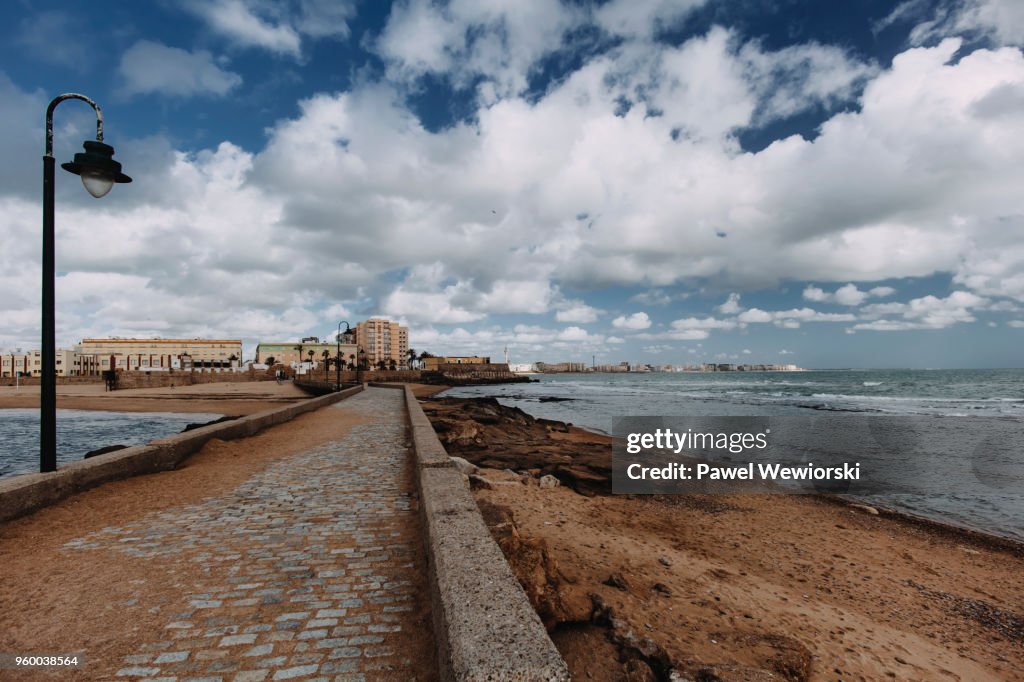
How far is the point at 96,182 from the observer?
5598 mm

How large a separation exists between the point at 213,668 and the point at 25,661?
970mm

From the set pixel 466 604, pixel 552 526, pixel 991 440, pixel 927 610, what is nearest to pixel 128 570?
pixel 466 604

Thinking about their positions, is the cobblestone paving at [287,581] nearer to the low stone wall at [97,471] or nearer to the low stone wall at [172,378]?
the low stone wall at [97,471]

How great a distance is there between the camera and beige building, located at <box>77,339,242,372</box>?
118 m

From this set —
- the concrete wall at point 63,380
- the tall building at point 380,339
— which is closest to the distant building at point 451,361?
the tall building at point 380,339

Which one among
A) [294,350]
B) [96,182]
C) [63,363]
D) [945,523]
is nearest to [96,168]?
[96,182]

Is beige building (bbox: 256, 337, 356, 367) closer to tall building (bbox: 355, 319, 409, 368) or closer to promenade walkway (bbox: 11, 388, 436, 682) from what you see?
tall building (bbox: 355, 319, 409, 368)

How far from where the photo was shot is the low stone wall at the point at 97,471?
15.3ft

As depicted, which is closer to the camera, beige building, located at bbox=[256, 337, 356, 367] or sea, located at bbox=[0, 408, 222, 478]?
sea, located at bbox=[0, 408, 222, 478]

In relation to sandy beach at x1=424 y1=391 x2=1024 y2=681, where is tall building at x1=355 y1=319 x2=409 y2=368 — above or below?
above

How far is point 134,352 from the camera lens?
126 metres

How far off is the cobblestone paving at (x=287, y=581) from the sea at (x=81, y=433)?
746 centimetres

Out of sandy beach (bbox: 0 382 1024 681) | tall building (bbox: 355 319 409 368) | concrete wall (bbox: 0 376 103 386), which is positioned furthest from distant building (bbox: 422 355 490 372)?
sandy beach (bbox: 0 382 1024 681)

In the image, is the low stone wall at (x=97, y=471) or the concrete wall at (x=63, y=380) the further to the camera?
the concrete wall at (x=63, y=380)
